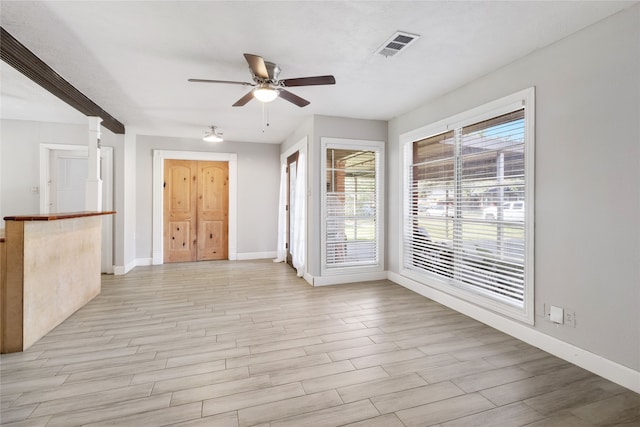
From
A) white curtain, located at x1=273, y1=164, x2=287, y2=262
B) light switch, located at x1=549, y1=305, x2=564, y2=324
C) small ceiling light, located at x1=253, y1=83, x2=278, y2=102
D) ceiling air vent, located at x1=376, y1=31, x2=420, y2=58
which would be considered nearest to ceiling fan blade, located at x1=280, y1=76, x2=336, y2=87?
small ceiling light, located at x1=253, y1=83, x2=278, y2=102

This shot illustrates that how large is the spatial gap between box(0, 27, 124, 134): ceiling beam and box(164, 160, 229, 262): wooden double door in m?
2.06

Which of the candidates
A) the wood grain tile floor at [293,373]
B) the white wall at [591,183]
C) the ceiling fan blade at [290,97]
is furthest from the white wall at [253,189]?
the white wall at [591,183]

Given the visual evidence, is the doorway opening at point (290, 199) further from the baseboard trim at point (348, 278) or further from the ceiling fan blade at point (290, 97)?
the ceiling fan blade at point (290, 97)

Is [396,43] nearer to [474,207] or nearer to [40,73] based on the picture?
[474,207]

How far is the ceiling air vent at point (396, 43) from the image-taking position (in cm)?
235

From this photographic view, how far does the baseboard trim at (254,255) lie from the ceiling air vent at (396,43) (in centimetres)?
486

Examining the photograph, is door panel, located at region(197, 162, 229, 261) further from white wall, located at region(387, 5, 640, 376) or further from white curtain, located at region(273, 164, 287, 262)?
white wall, located at region(387, 5, 640, 376)

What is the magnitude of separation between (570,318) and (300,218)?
3631 millimetres

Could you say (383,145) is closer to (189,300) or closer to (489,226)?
(489,226)

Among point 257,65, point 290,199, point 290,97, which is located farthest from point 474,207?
point 290,199

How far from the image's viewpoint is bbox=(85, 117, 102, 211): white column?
420 cm

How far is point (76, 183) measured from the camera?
5.17m

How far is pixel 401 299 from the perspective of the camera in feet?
12.6

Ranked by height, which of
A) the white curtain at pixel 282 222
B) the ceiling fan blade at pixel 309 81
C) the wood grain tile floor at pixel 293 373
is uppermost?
the ceiling fan blade at pixel 309 81
